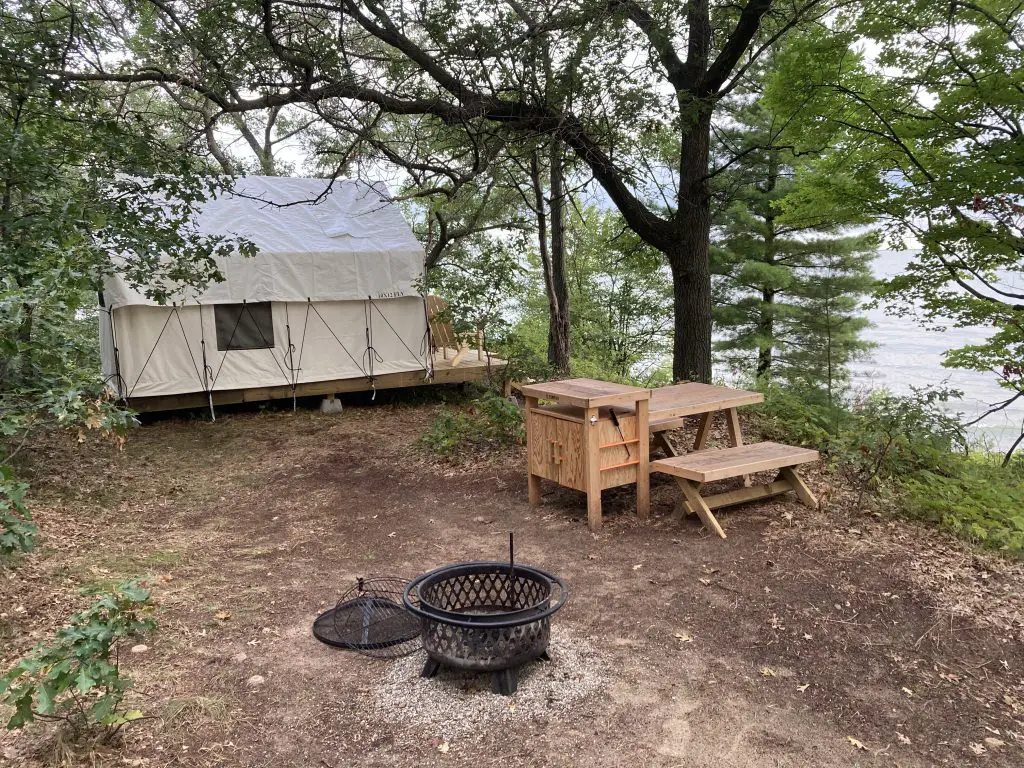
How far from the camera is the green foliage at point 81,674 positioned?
7.41 ft

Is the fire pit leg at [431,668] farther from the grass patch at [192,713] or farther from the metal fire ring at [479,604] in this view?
the grass patch at [192,713]

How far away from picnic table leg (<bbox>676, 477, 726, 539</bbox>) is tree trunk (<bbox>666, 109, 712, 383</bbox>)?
10.9 ft

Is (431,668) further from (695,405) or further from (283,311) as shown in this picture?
(283,311)

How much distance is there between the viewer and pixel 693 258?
7770mm

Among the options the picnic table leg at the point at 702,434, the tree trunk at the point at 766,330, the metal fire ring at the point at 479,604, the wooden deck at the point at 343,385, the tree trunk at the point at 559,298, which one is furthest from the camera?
the tree trunk at the point at 766,330

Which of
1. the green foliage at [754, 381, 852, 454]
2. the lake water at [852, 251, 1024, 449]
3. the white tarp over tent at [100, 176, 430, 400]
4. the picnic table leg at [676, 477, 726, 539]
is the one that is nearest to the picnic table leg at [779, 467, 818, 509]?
the picnic table leg at [676, 477, 726, 539]

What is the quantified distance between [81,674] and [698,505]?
3779 millimetres

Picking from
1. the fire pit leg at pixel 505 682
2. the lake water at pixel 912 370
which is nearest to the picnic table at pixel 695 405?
the fire pit leg at pixel 505 682

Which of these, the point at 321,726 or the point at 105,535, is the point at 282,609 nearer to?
the point at 321,726

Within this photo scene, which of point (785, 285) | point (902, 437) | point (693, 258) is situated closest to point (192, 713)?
point (902, 437)

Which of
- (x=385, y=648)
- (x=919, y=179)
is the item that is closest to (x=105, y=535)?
(x=385, y=648)

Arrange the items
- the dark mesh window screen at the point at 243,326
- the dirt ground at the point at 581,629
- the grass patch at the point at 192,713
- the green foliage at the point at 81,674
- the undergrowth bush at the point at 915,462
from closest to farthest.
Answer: the green foliage at the point at 81,674 → the dirt ground at the point at 581,629 → the grass patch at the point at 192,713 → the undergrowth bush at the point at 915,462 → the dark mesh window screen at the point at 243,326

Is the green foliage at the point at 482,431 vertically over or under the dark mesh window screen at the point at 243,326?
under

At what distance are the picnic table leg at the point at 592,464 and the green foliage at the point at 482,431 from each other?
2.40 meters
